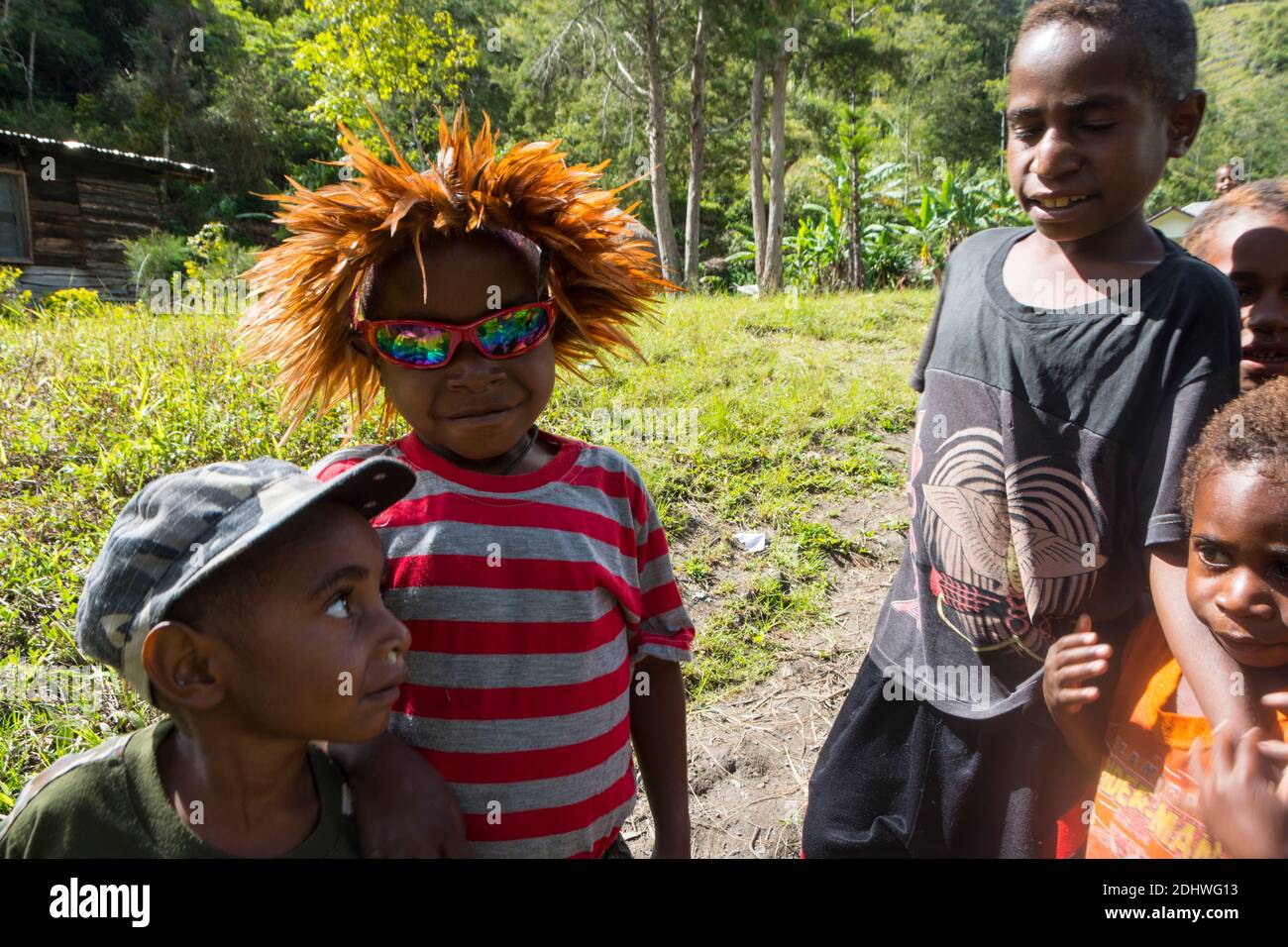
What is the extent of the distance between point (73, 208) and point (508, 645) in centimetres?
1652

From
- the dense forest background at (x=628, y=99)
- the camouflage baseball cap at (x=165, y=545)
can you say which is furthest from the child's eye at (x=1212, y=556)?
the dense forest background at (x=628, y=99)

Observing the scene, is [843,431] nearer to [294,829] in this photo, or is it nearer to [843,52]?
[294,829]

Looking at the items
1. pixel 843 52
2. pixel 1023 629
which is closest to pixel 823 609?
pixel 1023 629

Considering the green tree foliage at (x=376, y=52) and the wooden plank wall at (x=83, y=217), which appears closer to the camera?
the wooden plank wall at (x=83, y=217)

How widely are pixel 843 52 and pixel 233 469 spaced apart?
602 inches

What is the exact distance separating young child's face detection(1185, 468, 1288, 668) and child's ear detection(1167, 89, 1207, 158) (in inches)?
23.6

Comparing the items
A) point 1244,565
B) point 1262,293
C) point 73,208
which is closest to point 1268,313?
point 1262,293

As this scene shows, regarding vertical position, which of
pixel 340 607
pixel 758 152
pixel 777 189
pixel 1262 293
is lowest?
pixel 340 607

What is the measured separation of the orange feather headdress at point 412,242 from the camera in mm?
1366

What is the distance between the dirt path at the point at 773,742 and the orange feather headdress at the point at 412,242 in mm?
1676

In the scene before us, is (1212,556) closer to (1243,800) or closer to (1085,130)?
(1243,800)

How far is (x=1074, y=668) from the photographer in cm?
139

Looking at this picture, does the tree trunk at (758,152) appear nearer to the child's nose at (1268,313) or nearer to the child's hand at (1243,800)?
the child's nose at (1268,313)

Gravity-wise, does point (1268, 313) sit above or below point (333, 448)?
above
